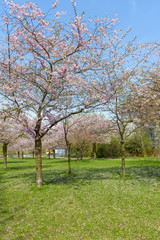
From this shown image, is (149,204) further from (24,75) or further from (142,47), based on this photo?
(142,47)

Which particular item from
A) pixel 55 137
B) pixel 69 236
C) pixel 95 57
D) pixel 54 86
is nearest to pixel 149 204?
pixel 69 236

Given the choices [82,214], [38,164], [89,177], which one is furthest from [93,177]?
[82,214]

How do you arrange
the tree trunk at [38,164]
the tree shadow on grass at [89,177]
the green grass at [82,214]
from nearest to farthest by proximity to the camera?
1. the green grass at [82,214]
2. the tree trunk at [38,164]
3. the tree shadow on grass at [89,177]

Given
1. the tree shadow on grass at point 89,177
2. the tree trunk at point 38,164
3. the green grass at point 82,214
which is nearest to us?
the green grass at point 82,214

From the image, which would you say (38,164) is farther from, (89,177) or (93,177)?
(93,177)

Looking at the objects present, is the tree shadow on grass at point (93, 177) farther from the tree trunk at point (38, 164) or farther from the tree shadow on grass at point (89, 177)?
the tree trunk at point (38, 164)

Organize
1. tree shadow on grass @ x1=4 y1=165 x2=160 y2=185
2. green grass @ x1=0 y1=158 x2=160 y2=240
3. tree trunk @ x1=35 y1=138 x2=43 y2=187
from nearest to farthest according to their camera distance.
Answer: green grass @ x1=0 y1=158 x2=160 y2=240 → tree trunk @ x1=35 y1=138 x2=43 y2=187 → tree shadow on grass @ x1=4 y1=165 x2=160 y2=185

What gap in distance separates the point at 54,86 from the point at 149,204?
31.7 feet

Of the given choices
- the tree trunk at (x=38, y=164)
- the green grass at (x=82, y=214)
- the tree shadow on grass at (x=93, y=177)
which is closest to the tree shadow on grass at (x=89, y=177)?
the tree shadow on grass at (x=93, y=177)

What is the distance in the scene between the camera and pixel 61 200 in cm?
1027

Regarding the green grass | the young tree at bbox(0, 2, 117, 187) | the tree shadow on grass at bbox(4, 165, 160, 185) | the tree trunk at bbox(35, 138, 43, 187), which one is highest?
the young tree at bbox(0, 2, 117, 187)

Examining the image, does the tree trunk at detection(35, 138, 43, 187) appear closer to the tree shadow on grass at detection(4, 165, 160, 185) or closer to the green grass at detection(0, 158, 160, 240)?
the green grass at detection(0, 158, 160, 240)

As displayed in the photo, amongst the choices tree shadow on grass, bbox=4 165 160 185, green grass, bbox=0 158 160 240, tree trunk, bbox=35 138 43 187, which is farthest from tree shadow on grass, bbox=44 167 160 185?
green grass, bbox=0 158 160 240

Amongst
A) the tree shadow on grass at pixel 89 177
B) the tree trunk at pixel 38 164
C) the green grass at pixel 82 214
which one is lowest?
the tree shadow on grass at pixel 89 177
